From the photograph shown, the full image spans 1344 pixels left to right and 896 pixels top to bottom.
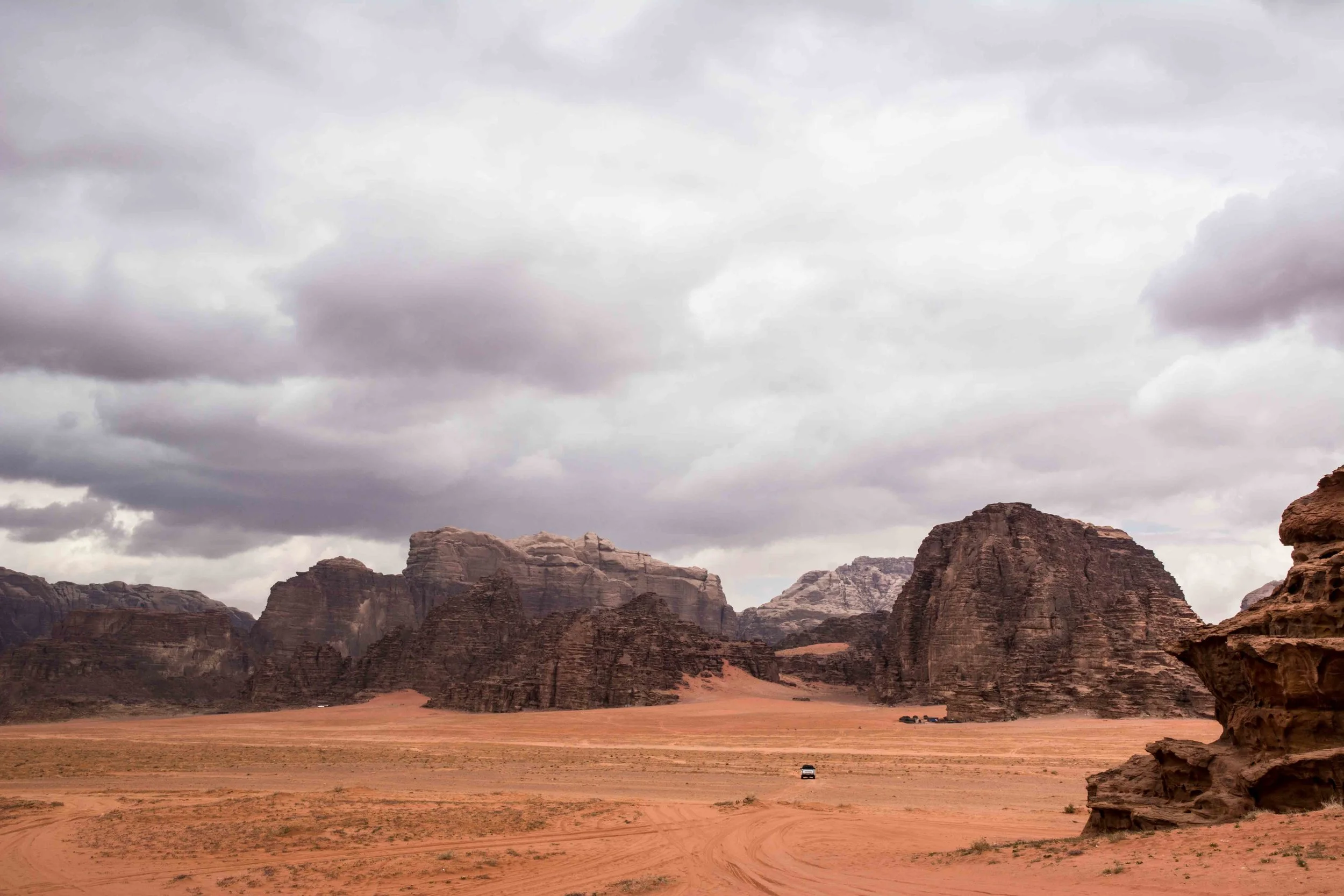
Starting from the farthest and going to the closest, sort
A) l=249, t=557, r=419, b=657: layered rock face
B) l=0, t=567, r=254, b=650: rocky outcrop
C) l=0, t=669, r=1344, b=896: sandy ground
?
l=0, t=567, r=254, b=650: rocky outcrop
l=249, t=557, r=419, b=657: layered rock face
l=0, t=669, r=1344, b=896: sandy ground

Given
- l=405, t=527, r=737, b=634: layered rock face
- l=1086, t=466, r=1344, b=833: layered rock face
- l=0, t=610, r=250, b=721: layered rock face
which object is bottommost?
l=0, t=610, r=250, b=721: layered rock face

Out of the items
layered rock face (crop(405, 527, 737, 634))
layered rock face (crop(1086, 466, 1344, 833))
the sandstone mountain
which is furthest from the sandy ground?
layered rock face (crop(405, 527, 737, 634))

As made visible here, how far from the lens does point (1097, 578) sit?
89.8 metres

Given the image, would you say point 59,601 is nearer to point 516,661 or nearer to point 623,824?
point 516,661

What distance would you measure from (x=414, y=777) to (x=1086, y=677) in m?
45.8

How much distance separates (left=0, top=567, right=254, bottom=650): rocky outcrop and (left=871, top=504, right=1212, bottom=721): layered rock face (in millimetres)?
97695

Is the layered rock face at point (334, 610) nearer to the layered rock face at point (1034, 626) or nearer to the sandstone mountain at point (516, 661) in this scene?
the sandstone mountain at point (516, 661)

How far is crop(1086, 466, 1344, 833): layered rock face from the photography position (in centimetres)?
1364

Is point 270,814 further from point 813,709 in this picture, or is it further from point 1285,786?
point 813,709

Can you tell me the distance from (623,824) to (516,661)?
73119mm

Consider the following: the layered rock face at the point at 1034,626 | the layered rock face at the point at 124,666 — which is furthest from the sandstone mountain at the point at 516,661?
the layered rock face at the point at 1034,626

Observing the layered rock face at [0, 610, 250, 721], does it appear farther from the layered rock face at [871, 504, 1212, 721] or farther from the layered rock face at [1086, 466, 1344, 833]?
the layered rock face at [1086, 466, 1344, 833]

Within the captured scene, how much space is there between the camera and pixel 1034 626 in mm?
72375

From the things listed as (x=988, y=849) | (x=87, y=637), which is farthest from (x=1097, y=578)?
(x=87, y=637)
